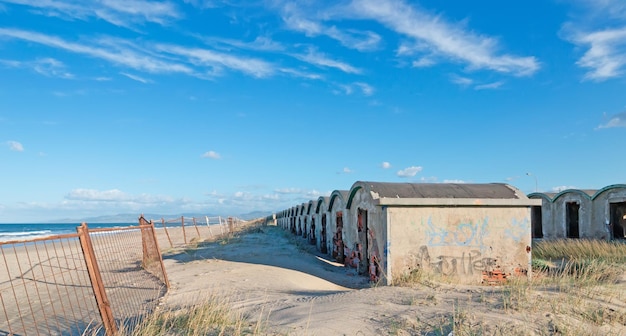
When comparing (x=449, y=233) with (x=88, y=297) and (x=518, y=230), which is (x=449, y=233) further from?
(x=88, y=297)

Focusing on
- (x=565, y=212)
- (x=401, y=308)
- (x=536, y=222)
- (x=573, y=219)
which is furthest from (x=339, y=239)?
(x=536, y=222)

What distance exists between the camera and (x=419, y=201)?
36.3ft

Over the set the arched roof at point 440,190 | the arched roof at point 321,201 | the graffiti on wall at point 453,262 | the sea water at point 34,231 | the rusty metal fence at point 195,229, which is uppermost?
the arched roof at point 440,190

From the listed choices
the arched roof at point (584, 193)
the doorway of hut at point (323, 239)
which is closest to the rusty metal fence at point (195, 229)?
the doorway of hut at point (323, 239)

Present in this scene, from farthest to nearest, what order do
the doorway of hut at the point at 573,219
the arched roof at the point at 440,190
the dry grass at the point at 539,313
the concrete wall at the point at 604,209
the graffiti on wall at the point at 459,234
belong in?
the doorway of hut at the point at 573,219, the concrete wall at the point at 604,209, the arched roof at the point at 440,190, the graffiti on wall at the point at 459,234, the dry grass at the point at 539,313

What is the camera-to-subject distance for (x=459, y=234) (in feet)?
37.0

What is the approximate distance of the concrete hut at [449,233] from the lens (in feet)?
35.9

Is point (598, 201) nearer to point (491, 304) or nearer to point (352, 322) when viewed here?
point (491, 304)

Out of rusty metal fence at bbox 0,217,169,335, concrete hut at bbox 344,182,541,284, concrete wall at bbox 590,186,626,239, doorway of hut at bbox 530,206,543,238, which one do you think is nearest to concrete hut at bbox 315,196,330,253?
concrete hut at bbox 344,182,541,284

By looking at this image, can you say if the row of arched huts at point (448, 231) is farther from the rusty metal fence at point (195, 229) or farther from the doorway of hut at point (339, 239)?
the rusty metal fence at point (195, 229)

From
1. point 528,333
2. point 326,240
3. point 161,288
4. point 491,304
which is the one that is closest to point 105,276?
point 161,288

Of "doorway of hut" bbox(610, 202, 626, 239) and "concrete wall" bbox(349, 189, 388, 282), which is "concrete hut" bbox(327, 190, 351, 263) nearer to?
"concrete wall" bbox(349, 189, 388, 282)

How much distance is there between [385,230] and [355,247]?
3324mm

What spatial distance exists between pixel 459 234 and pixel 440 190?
55.3 inches
